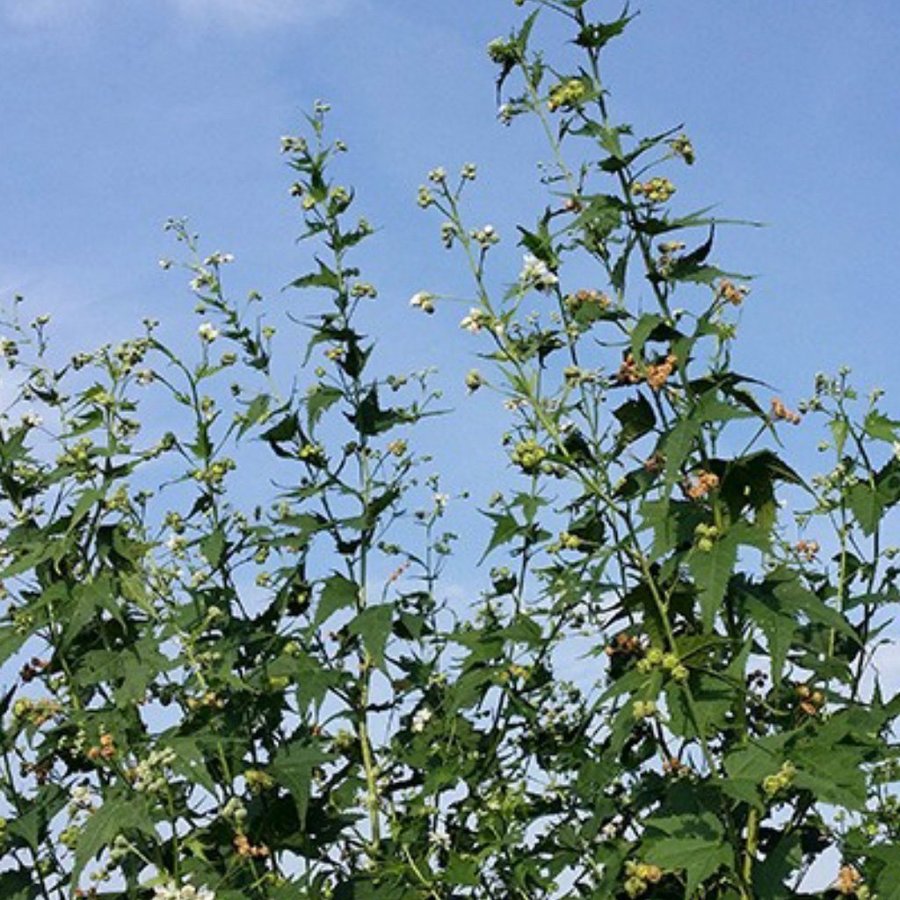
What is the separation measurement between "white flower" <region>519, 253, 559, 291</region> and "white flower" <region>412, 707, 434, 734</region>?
62.8 inches

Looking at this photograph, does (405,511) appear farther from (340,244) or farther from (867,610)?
(867,610)

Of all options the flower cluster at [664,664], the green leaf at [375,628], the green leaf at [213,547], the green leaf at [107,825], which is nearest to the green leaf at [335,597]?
the green leaf at [375,628]

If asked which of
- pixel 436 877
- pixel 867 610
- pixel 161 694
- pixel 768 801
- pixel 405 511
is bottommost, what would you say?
pixel 768 801

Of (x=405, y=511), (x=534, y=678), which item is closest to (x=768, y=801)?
(x=534, y=678)

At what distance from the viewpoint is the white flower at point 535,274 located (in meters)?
5.07

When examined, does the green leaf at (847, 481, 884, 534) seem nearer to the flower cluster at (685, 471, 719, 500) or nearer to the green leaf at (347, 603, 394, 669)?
the flower cluster at (685, 471, 719, 500)

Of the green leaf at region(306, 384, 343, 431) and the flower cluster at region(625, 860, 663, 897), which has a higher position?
the green leaf at region(306, 384, 343, 431)

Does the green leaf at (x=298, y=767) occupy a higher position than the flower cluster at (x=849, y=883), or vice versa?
the green leaf at (x=298, y=767)

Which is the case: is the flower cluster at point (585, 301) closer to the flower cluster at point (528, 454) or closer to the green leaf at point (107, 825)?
the flower cluster at point (528, 454)

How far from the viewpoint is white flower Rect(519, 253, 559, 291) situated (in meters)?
5.07

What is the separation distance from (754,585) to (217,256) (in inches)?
110

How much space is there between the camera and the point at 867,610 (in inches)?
197

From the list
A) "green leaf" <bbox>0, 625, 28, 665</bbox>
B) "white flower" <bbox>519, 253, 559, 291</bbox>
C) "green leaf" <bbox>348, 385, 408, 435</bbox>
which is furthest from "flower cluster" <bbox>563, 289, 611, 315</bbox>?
"green leaf" <bbox>0, 625, 28, 665</bbox>

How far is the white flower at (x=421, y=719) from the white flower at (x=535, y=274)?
Result: 159 centimetres
